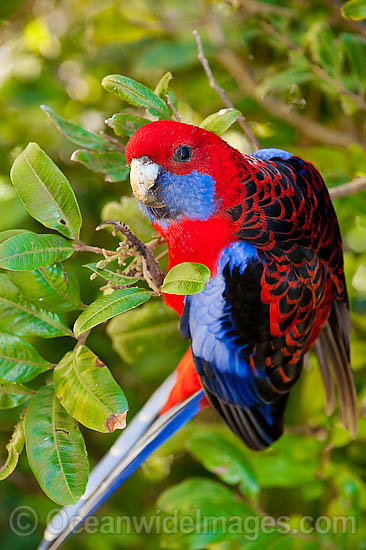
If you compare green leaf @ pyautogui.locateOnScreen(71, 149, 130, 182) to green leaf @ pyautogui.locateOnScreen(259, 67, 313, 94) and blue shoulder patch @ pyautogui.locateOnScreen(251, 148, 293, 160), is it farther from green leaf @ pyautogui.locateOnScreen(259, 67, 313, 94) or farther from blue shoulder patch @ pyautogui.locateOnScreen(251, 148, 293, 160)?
green leaf @ pyautogui.locateOnScreen(259, 67, 313, 94)

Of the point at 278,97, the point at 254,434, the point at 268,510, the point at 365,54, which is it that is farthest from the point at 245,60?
the point at 268,510

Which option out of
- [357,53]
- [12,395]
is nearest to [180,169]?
[12,395]

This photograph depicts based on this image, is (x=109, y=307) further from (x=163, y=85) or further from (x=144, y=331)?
(x=144, y=331)

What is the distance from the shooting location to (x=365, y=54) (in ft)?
3.60

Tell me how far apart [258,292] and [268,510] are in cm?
89

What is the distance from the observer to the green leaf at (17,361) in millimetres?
690

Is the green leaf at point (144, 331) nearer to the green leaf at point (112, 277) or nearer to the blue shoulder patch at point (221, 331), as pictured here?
the blue shoulder patch at point (221, 331)

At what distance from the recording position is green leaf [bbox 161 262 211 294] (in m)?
0.59

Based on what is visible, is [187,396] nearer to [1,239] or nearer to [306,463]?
[306,463]

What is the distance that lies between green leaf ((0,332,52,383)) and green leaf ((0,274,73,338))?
0.02 meters

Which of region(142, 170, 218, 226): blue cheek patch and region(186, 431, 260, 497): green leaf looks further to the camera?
region(186, 431, 260, 497): green leaf

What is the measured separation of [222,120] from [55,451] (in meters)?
0.47

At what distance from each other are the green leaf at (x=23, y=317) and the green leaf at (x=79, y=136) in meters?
0.23

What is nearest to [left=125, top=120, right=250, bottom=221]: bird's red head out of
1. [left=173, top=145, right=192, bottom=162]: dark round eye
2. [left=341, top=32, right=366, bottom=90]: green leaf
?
[left=173, top=145, right=192, bottom=162]: dark round eye
